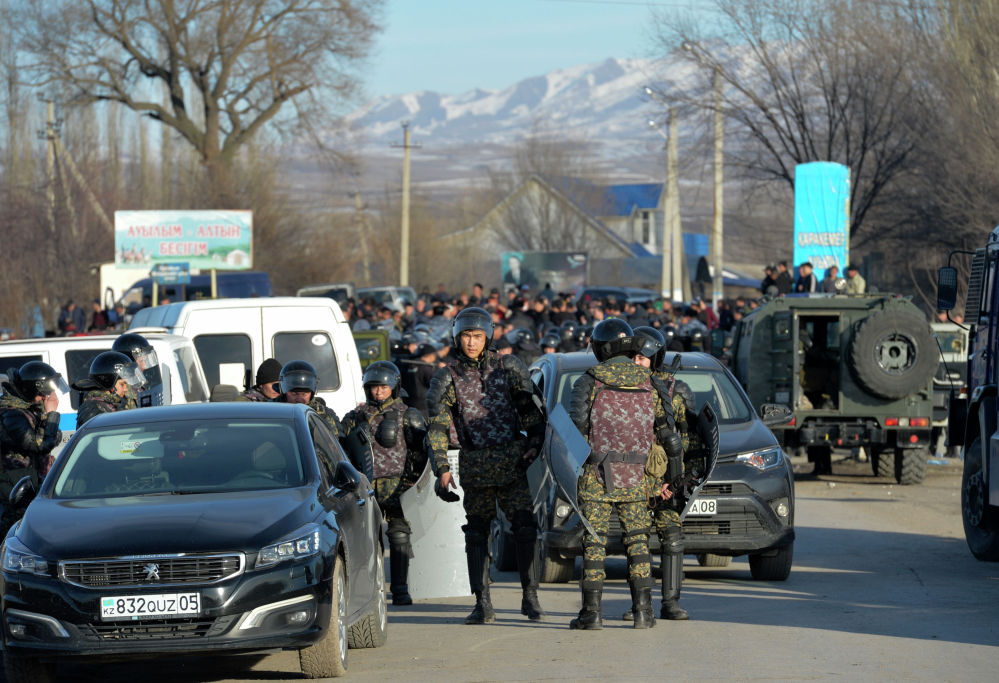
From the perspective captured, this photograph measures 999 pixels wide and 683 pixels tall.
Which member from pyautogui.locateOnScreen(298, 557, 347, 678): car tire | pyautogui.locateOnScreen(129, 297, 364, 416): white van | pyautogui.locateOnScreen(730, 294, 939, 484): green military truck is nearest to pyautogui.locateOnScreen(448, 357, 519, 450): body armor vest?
pyautogui.locateOnScreen(298, 557, 347, 678): car tire

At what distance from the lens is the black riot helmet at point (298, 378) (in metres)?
10.7

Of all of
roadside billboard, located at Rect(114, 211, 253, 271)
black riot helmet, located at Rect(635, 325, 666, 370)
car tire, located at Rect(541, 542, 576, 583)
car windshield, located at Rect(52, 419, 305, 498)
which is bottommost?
car tire, located at Rect(541, 542, 576, 583)

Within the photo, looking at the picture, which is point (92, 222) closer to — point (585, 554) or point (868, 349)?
point (868, 349)

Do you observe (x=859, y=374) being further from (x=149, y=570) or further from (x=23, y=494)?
(x=149, y=570)

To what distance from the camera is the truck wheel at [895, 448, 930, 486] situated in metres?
19.1

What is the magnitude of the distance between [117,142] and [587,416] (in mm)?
54037

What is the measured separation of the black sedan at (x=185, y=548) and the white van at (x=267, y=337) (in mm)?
6366

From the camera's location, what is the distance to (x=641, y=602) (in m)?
9.12

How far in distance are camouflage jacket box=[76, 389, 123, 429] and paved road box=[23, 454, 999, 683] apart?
188 centimetres

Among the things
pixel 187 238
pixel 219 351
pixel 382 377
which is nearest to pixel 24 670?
pixel 382 377

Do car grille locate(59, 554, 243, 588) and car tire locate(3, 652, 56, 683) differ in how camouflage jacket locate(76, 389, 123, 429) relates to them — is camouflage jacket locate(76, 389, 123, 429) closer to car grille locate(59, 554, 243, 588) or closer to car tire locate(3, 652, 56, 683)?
car tire locate(3, 652, 56, 683)

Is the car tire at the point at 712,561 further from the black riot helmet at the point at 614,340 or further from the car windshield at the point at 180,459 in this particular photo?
the car windshield at the point at 180,459

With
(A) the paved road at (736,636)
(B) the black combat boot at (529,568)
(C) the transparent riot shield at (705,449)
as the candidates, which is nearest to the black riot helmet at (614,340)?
(C) the transparent riot shield at (705,449)

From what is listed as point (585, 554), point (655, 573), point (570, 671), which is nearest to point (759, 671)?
point (570, 671)
